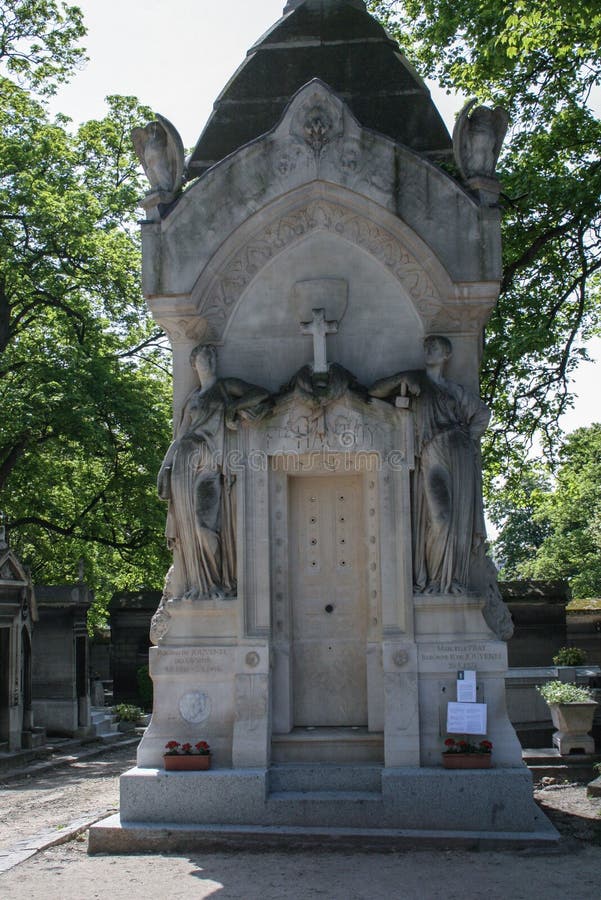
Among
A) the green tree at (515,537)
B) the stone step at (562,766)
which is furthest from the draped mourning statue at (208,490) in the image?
the green tree at (515,537)

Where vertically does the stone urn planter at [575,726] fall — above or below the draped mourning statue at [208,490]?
below

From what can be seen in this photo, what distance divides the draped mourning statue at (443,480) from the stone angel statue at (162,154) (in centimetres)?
316

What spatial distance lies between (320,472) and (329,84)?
14.9 ft

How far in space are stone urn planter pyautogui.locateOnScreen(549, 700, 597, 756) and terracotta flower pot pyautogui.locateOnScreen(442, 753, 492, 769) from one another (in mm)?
5453

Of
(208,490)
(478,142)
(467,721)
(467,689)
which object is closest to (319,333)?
(208,490)

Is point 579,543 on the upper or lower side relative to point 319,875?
upper

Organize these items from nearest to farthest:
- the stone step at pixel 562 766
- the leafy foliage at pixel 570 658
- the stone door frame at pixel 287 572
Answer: the stone door frame at pixel 287 572, the stone step at pixel 562 766, the leafy foliage at pixel 570 658

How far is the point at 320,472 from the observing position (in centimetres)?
1091

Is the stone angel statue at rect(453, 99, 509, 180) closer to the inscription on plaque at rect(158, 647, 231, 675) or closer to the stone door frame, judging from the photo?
the stone door frame

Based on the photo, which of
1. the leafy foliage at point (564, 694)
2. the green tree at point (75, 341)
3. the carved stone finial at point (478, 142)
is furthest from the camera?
the green tree at point (75, 341)

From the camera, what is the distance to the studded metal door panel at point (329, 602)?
35.8 ft

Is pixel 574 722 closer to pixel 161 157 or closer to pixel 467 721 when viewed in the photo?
pixel 467 721

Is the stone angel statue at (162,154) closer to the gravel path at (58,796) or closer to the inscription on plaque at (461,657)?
the inscription on plaque at (461,657)

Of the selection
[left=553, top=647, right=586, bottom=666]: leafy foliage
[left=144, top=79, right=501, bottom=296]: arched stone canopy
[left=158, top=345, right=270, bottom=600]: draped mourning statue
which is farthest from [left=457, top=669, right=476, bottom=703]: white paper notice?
[left=553, top=647, right=586, bottom=666]: leafy foliage
